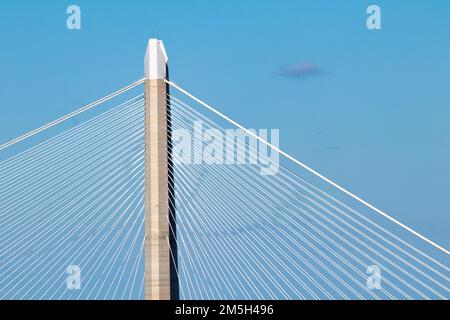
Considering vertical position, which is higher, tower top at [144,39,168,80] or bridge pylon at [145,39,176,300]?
tower top at [144,39,168,80]

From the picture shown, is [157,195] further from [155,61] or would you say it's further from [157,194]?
[155,61]

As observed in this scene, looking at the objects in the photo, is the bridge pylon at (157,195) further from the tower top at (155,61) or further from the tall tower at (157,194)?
the tower top at (155,61)

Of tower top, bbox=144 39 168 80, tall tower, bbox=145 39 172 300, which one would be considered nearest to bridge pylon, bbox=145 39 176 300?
tall tower, bbox=145 39 172 300

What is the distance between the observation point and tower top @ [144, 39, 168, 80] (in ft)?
95.1

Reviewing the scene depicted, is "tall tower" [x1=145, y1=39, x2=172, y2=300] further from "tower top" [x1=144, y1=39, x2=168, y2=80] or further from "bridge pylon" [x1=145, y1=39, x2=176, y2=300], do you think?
"tower top" [x1=144, y1=39, x2=168, y2=80]

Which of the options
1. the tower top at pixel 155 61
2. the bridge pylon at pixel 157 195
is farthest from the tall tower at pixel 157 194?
the tower top at pixel 155 61

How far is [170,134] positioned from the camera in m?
28.5

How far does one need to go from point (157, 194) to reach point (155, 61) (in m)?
3.18

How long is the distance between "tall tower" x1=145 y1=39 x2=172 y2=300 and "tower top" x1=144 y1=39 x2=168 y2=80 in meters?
0.13

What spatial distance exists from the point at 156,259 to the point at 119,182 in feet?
7.17

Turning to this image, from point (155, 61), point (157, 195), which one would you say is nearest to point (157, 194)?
point (157, 195)
